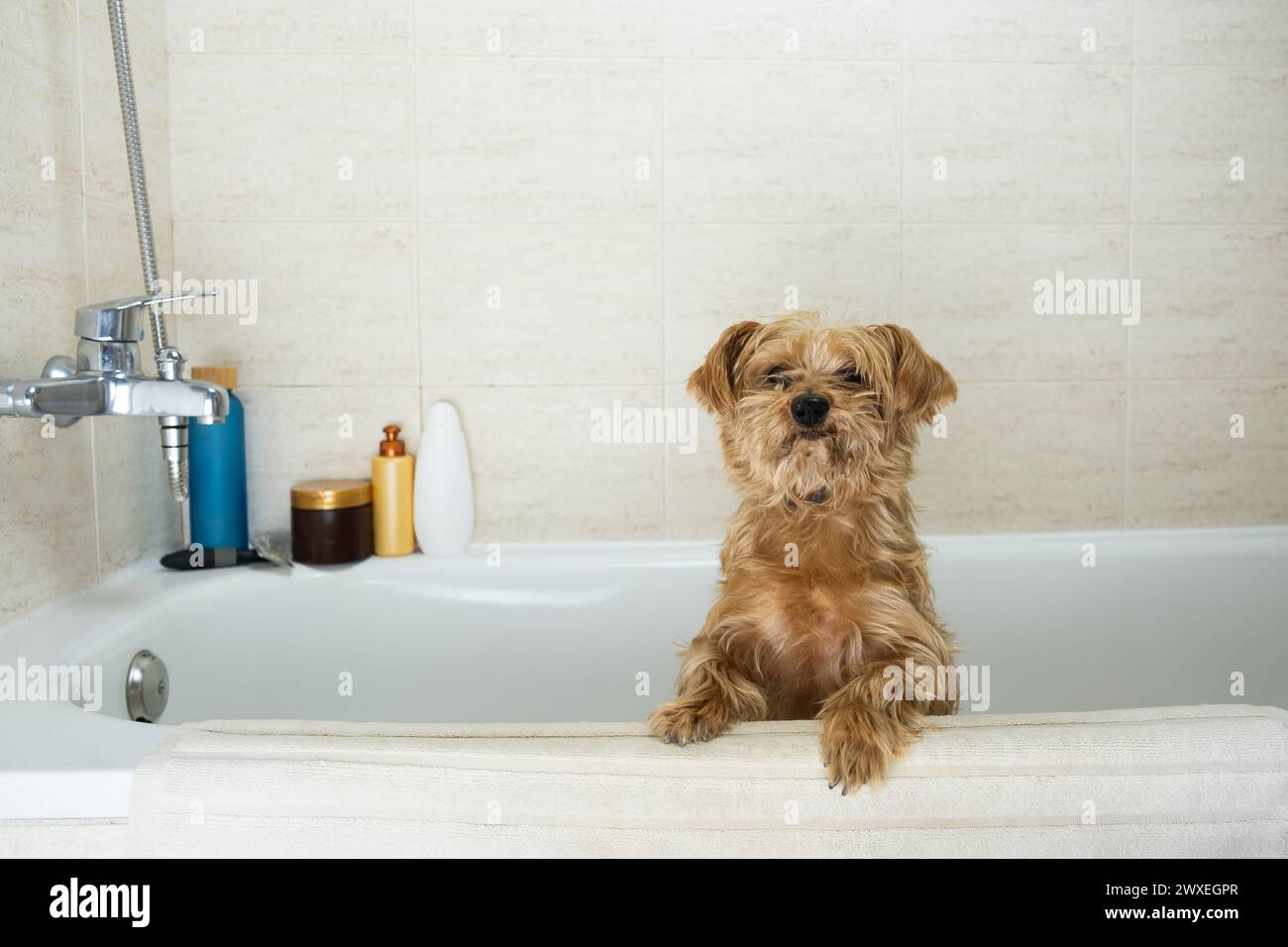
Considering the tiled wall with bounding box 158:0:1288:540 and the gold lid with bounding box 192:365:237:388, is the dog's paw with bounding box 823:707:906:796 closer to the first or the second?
the tiled wall with bounding box 158:0:1288:540

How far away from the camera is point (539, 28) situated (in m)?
2.46

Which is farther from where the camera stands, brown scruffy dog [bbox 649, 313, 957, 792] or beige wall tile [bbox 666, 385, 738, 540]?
beige wall tile [bbox 666, 385, 738, 540]

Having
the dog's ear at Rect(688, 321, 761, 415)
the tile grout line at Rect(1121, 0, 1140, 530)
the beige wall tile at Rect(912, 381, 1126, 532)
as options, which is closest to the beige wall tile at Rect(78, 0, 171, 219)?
the dog's ear at Rect(688, 321, 761, 415)

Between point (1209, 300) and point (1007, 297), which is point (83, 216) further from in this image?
point (1209, 300)

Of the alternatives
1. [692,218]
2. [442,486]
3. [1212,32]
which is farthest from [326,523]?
[1212,32]

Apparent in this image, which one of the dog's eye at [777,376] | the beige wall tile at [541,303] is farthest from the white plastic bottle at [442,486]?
the dog's eye at [777,376]

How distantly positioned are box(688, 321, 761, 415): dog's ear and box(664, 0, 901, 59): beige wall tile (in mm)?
1041

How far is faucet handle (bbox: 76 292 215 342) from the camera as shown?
5.40ft

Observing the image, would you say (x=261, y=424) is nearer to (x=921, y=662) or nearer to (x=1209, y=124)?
(x=921, y=662)

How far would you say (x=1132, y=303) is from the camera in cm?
261

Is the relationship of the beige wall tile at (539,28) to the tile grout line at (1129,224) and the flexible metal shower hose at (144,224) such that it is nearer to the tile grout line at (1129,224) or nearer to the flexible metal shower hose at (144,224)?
the flexible metal shower hose at (144,224)

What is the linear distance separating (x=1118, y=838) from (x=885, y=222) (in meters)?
1.71

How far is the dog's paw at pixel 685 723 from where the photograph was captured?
1.30m
